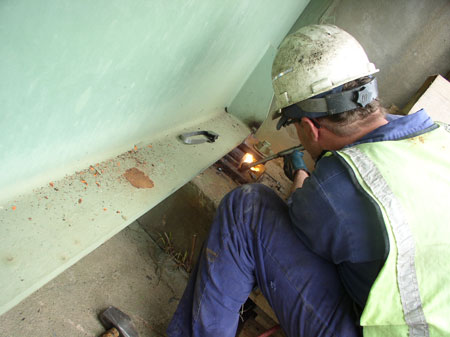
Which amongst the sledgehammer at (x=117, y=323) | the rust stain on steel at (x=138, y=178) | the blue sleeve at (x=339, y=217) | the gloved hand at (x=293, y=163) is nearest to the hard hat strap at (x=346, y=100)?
the blue sleeve at (x=339, y=217)

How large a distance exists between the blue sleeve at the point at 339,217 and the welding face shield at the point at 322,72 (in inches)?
15.0

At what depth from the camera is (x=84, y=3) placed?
Result: 78 centimetres

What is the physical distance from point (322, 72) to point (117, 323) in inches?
63.7

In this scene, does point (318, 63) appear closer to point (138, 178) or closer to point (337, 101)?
point (337, 101)

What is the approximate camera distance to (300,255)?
4.28ft

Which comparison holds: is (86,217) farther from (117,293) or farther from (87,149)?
(117,293)

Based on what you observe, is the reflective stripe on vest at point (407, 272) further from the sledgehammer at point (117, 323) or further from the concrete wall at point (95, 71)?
the sledgehammer at point (117, 323)

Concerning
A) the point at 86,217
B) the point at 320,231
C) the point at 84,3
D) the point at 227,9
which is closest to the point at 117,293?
the point at 86,217

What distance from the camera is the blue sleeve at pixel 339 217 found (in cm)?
101

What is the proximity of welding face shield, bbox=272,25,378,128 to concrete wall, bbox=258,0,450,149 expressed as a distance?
2.08 m

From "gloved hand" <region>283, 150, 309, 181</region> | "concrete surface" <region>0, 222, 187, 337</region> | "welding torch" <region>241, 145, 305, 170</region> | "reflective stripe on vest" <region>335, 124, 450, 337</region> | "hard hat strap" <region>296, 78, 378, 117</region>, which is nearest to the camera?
"reflective stripe on vest" <region>335, 124, 450, 337</region>

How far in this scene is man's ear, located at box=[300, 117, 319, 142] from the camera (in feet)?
4.82

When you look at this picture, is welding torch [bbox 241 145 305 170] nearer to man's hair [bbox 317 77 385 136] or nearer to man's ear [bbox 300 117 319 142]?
man's ear [bbox 300 117 319 142]

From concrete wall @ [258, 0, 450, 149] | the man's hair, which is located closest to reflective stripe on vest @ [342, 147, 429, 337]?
the man's hair
